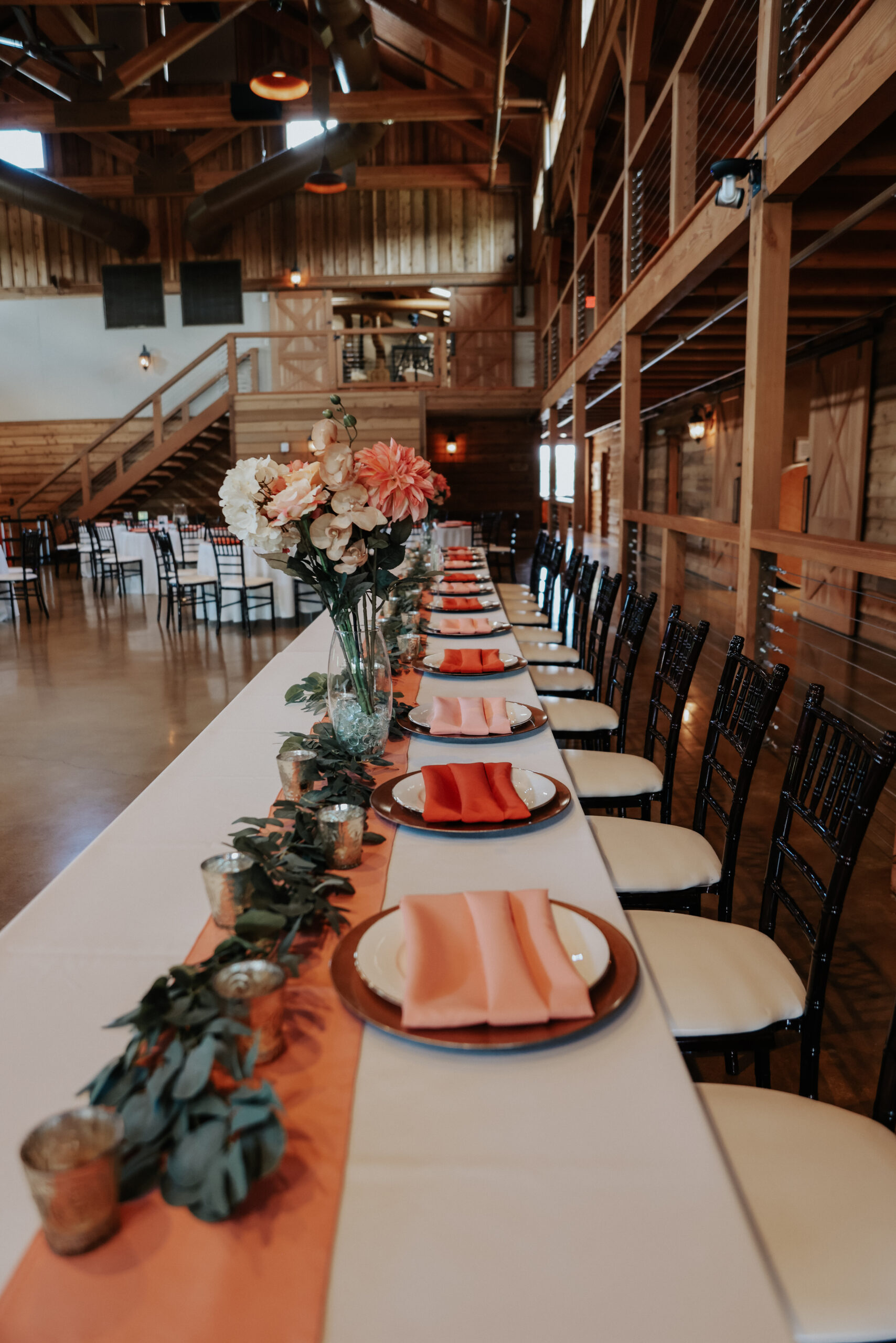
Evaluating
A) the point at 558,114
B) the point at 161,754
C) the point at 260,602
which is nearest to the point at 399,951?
the point at 161,754

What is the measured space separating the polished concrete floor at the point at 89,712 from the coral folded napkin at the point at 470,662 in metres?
1.66

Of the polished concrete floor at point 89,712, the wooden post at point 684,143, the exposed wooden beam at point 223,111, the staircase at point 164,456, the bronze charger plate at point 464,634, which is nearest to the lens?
the bronze charger plate at point 464,634

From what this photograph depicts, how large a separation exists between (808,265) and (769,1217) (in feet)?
16.2

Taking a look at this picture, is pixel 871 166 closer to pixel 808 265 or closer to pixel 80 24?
pixel 808 265

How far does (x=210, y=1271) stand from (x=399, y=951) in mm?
421

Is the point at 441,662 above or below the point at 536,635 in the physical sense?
above

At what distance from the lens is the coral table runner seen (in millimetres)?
625

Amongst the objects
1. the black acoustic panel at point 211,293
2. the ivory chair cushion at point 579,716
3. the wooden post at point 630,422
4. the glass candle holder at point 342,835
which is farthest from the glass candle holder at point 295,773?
the black acoustic panel at point 211,293

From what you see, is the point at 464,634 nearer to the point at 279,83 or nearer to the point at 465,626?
the point at 465,626

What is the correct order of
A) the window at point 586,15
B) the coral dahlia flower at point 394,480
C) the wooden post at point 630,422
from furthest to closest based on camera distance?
1. the window at point 586,15
2. the wooden post at point 630,422
3. the coral dahlia flower at point 394,480

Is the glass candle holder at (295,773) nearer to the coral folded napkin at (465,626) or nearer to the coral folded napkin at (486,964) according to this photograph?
the coral folded napkin at (486,964)

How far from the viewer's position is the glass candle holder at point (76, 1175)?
25.6 inches

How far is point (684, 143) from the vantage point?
460 centimetres

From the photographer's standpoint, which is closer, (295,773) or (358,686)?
(295,773)
